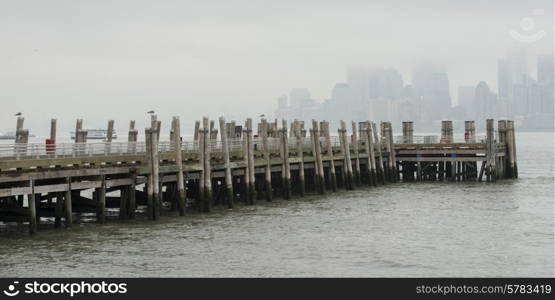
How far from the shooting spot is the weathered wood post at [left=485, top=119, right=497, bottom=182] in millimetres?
70250

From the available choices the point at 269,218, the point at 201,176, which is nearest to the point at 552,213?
the point at 269,218

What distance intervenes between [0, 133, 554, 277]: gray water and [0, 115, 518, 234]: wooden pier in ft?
5.05

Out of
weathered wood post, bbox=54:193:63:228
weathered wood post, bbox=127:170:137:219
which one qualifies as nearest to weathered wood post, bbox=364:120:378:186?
weathered wood post, bbox=127:170:137:219

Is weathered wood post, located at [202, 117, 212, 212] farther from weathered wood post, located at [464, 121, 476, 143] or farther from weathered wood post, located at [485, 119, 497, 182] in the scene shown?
weathered wood post, located at [464, 121, 476, 143]

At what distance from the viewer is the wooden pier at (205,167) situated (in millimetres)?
39125

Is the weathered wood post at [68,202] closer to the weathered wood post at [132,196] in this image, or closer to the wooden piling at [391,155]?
the weathered wood post at [132,196]

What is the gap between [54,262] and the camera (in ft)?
106

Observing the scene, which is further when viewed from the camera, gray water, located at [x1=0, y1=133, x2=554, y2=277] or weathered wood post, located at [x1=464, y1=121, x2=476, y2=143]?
weathered wood post, located at [x1=464, y1=121, x2=476, y2=143]

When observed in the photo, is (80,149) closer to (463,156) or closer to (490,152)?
(490,152)

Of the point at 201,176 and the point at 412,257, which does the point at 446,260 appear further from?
the point at 201,176

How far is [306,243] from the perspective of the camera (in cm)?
3800

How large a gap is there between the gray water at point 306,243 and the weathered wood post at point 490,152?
16.2 m

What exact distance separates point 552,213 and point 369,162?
1871 cm

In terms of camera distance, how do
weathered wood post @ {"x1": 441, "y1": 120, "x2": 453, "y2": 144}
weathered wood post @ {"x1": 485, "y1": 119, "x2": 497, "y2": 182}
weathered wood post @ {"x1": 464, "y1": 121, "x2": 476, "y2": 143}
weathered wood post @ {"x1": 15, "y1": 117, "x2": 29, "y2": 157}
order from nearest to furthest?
weathered wood post @ {"x1": 15, "y1": 117, "x2": 29, "y2": 157}
weathered wood post @ {"x1": 485, "y1": 119, "x2": 497, "y2": 182}
weathered wood post @ {"x1": 464, "y1": 121, "x2": 476, "y2": 143}
weathered wood post @ {"x1": 441, "y1": 120, "x2": 453, "y2": 144}
